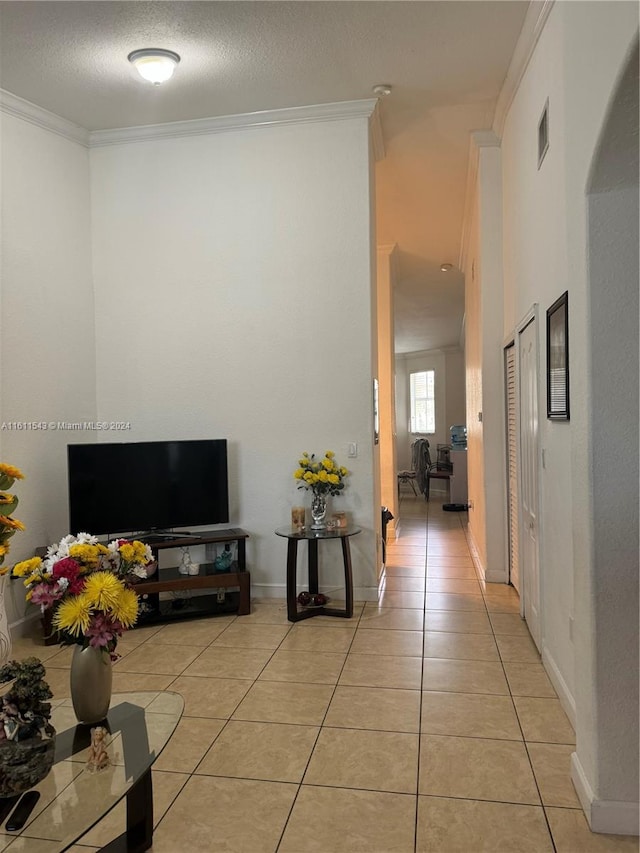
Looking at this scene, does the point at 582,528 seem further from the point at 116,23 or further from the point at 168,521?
the point at 116,23

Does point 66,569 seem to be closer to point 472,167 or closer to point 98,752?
point 98,752

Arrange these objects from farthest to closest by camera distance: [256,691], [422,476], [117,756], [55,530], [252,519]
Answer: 1. [422,476]
2. [252,519]
3. [55,530]
4. [256,691]
5. [117,756]

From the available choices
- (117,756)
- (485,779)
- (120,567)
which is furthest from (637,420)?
(117,756)

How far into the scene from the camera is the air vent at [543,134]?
9.95 ft

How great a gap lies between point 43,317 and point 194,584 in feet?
7.05

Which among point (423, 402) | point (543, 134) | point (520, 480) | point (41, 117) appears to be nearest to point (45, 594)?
point (520, 480)

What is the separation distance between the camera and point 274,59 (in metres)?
3.73

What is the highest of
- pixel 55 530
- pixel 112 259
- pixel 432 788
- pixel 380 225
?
pixel 380 225

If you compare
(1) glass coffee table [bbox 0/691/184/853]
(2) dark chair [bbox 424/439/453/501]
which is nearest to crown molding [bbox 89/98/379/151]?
(1) glass coffee table [bbox 0/691/184/853]

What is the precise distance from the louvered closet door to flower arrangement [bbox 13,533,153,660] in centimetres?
300

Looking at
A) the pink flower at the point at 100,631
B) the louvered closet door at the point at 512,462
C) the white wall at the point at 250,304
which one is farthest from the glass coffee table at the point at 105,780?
the louvered closet door at the point at 512,462

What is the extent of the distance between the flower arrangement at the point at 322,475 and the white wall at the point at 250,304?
13 centimetres

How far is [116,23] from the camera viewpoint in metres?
3.36

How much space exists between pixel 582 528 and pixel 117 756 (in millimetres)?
1660
